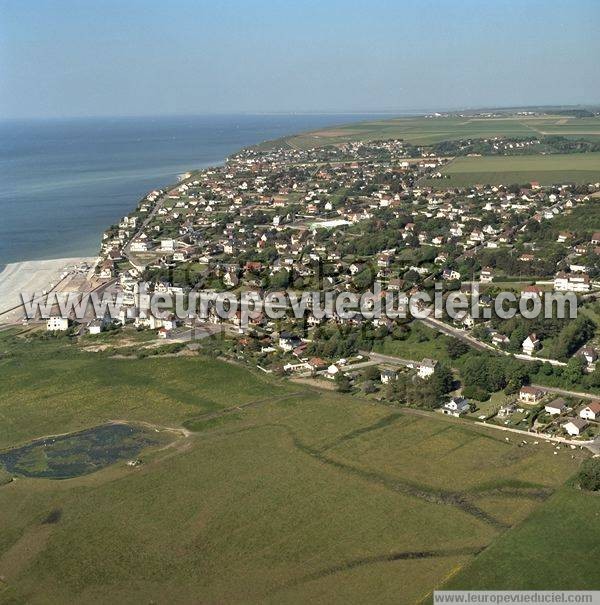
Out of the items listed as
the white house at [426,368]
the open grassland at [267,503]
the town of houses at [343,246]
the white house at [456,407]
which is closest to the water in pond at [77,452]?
the open grassland at [267,503]

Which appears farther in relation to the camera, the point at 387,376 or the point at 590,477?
the point at 387,376

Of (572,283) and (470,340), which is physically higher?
(572,283)

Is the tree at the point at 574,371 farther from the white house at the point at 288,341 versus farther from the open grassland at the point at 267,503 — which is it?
the white house at the point at 288,341

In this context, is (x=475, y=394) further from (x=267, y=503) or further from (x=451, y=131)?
(x=451, y=131)

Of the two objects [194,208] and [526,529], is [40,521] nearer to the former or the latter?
[526,529]

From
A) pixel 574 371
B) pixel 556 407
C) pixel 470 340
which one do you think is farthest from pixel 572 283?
pixel 556 407

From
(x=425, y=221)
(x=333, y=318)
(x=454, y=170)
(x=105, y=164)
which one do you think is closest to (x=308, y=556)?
(x=333, y=318)

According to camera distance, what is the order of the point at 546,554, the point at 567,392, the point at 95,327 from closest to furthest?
the point at 546,554 < the point at 567,392 < the point at 95,327
